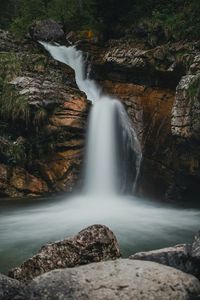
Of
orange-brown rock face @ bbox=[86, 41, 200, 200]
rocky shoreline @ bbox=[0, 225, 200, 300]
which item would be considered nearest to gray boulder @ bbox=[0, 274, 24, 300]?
rocky shoreline @ bbox=[0, 225, 200, 300]

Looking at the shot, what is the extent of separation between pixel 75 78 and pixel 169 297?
14216 millimetres

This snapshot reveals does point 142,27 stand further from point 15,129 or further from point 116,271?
point 116,271

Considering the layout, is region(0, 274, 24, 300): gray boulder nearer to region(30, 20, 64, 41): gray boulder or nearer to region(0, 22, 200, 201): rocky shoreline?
region(0, 22, 200, 201): rocky shoreline

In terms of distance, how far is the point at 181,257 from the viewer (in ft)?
20.7

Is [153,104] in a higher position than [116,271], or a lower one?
higher

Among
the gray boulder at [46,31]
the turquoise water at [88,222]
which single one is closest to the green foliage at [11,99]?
the turquoise water at [88,222]

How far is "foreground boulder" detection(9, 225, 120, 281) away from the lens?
6398 mm

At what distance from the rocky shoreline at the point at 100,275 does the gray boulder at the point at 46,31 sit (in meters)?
16.3

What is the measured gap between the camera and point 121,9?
20.5m

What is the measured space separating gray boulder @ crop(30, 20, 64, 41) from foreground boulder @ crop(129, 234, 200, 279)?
54.4ft

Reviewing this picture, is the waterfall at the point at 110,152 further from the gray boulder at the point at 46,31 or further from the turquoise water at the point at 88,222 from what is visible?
the gray boulder at the point at 46,31

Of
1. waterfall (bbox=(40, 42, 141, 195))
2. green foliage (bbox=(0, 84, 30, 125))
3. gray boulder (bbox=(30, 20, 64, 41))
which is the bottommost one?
waterfall (bbox=(40, 42, 141, 195))

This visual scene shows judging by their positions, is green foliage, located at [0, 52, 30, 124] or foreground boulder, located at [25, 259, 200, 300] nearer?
foreground boulder, located at [25, 259, 200, 300]

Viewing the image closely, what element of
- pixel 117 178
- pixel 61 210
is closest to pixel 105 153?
pixel 117 178
